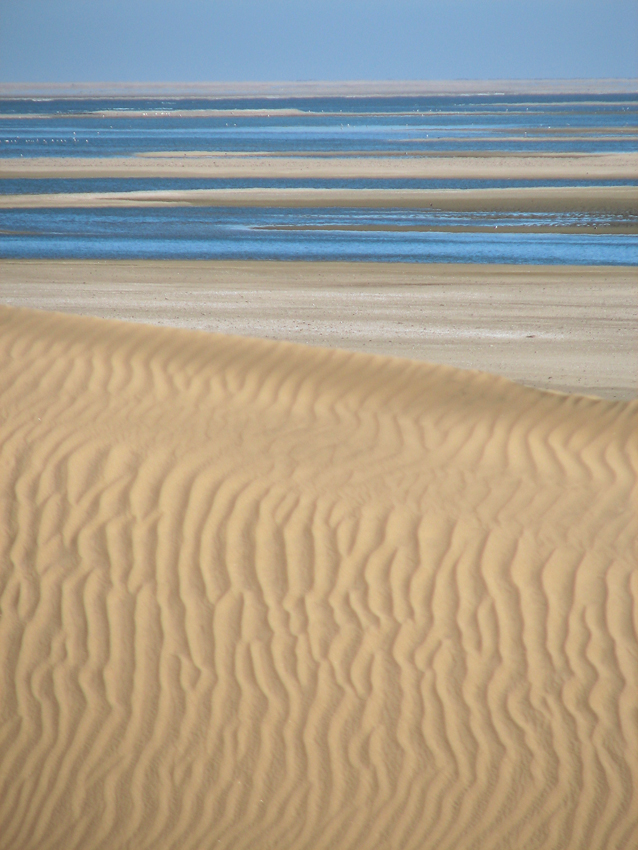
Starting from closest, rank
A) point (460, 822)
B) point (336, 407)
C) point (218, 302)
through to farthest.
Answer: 1. point (460, 822)
2. point (336, 407)
3. point (218, 302)

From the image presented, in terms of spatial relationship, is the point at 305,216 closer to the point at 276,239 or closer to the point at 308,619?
the point at 276,239

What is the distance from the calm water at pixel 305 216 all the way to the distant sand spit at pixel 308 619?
10.8m

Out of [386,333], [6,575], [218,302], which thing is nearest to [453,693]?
[6,575]

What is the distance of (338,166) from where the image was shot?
32.0 meters

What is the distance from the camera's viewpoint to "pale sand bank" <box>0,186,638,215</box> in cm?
2277

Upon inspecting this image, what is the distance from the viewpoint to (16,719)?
4289 mm

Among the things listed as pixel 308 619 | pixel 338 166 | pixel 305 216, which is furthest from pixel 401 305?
pixel 338 166

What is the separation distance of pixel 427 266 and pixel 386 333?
4582 millimetres

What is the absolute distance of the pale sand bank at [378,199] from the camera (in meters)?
22.8

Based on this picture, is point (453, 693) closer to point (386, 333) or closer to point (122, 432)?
point (122, 432)

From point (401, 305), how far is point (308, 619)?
8810mm

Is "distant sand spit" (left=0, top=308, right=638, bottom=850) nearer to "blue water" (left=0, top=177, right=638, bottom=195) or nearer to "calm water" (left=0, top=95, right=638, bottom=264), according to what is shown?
"calm water" (left=0, top=95, right=638, bottom=264)

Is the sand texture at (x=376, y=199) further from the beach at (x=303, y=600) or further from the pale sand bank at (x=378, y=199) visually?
the beach at (x=303, y=600)

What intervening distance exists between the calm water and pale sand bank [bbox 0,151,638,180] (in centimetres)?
155
